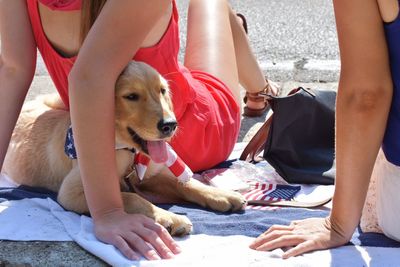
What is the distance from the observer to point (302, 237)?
2.30 meters

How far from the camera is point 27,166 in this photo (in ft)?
9.84

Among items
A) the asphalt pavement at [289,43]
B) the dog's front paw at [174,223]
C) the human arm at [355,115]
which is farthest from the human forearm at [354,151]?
the asphalt pavement at [289,43]

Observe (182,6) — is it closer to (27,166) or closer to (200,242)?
(27,166)

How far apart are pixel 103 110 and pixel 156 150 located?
0.28 m

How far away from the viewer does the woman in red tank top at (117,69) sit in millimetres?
2346

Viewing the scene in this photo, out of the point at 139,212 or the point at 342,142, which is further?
the point at 139,212

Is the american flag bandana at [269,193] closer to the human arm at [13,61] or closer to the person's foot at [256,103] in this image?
the human arm at [13,61]

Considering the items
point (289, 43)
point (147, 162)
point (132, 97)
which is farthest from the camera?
point (289, 43)

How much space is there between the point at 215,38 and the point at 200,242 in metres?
1.27

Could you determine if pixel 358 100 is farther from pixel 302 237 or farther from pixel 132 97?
pixel 132 97

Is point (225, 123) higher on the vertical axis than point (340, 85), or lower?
lower

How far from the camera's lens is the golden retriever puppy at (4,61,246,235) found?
8.16 ft

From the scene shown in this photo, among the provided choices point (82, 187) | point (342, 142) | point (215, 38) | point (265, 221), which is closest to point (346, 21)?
point (342, 142)

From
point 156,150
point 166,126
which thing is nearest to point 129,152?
point 156,150
